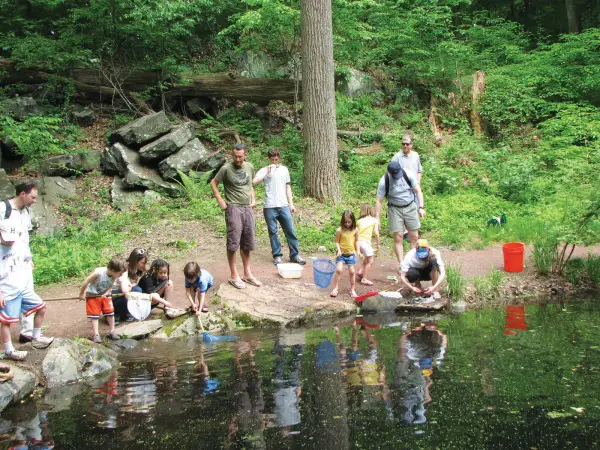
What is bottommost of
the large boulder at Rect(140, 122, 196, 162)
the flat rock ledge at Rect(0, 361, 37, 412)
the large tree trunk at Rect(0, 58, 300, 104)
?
the flat rock ledge at Rect(0, 361, 37, 412)

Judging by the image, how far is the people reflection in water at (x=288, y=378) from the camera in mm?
4652

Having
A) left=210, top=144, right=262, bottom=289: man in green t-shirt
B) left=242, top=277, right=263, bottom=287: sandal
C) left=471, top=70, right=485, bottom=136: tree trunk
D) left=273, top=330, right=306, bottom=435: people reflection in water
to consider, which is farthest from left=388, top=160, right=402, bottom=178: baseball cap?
left=471, top=70, right=485, bottom=136: tree trunk

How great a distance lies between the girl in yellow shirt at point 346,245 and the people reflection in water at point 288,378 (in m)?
1.28

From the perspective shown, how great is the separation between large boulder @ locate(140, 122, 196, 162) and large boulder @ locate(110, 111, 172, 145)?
0.70ft

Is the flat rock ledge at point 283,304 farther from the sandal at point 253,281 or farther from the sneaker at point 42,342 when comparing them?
the sneaker at point 42,342

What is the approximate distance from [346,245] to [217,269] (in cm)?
236

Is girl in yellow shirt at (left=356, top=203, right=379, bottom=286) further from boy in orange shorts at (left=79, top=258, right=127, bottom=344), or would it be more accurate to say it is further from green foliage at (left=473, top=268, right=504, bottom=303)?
boy in orange shorts at (left=79, top=258, right=127, bottom=344)

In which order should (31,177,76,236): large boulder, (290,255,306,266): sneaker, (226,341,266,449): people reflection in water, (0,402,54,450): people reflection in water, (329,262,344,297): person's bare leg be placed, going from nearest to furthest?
(226,341,266,449): people reflection in water, (0,402,54,450): people reflection in water, (329,262,344,297): person's bare leg, (290,255,306,266): sneaker, (31,177,76,236): large boulder

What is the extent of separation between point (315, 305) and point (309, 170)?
5.10 meters

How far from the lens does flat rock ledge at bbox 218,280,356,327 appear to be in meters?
7.75

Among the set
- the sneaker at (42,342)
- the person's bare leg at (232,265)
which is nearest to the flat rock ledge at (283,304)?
the person's bare leg at (232,265)

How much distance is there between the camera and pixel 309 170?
12.6 metres

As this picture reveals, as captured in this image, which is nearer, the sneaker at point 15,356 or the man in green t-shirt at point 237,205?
the sneaker at point 15,356

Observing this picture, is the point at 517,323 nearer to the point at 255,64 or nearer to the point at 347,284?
the point at 347,284
